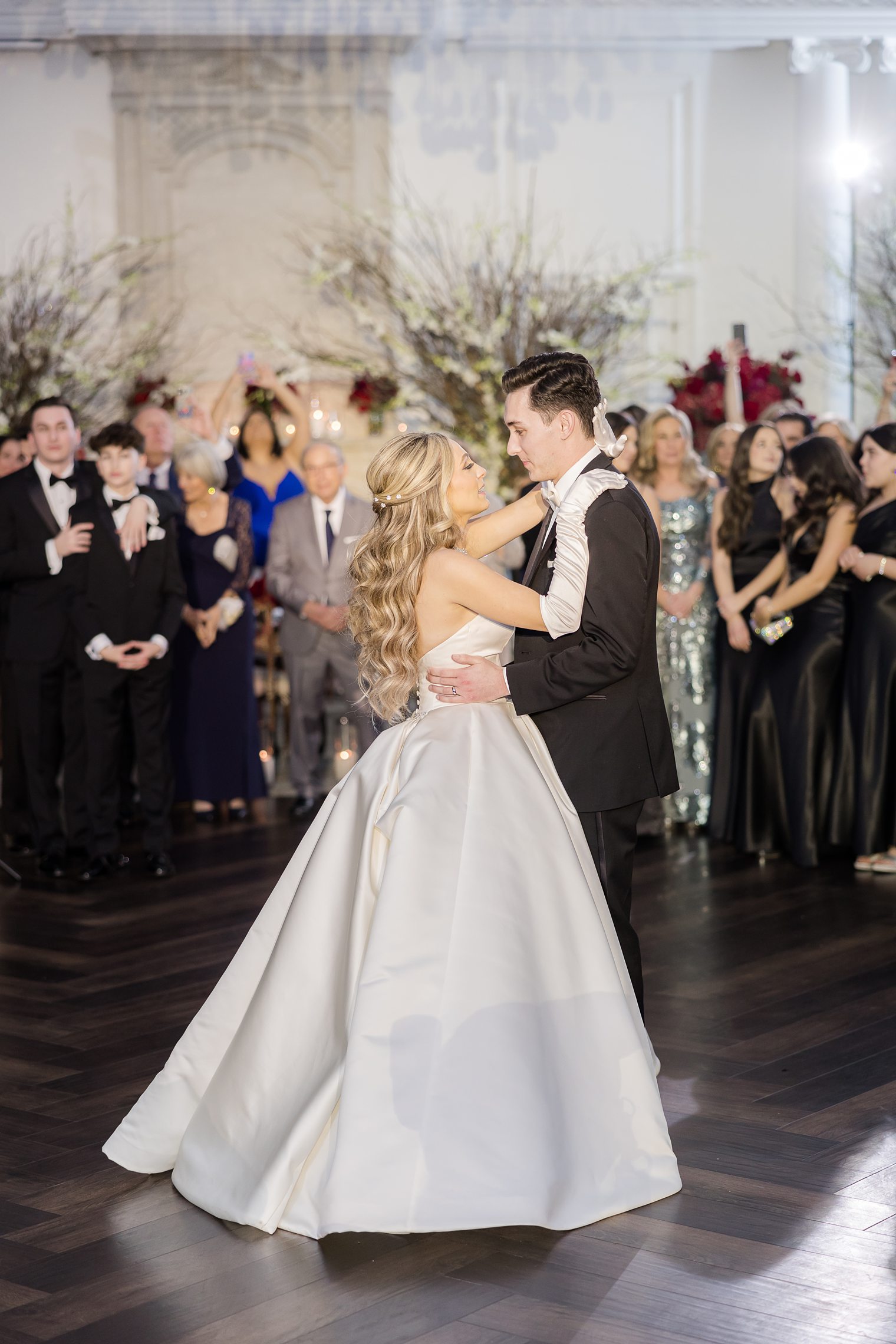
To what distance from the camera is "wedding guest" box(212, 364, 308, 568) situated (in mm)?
7750

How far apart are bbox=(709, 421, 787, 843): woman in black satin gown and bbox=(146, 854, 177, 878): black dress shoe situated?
2.29 meters

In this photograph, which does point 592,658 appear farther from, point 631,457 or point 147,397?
point 147,397

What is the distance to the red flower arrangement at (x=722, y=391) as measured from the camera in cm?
876

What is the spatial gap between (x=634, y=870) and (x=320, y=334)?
561 centimetres

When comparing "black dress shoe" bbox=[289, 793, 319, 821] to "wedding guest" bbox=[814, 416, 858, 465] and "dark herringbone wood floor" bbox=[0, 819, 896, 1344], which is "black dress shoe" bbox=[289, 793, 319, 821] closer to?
"dark herringbone wood floor" bbox=[0, 819, 896, 1344]

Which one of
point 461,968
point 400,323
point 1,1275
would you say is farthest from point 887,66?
point 1,1275

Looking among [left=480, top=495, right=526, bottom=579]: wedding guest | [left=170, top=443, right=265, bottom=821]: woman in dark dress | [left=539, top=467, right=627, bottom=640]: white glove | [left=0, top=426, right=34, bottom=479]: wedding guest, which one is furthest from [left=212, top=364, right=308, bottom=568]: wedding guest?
[left=539, top=467, right=627, bottom=640]: white glove

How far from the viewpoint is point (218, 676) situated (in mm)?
6953

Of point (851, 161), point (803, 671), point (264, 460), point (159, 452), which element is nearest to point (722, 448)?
point (803, 671)

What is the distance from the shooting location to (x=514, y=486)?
865cm

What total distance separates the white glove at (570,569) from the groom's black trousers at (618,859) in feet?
1.50

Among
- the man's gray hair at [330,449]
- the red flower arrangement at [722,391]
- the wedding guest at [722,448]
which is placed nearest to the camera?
the man's gray hair at [330,449]

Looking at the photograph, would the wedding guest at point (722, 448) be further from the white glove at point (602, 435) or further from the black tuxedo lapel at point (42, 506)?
the white glove at point (602, 435)

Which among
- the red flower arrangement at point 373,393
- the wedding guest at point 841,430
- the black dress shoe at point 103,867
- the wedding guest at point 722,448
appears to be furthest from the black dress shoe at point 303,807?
the red flower arrangement at point 373,393
